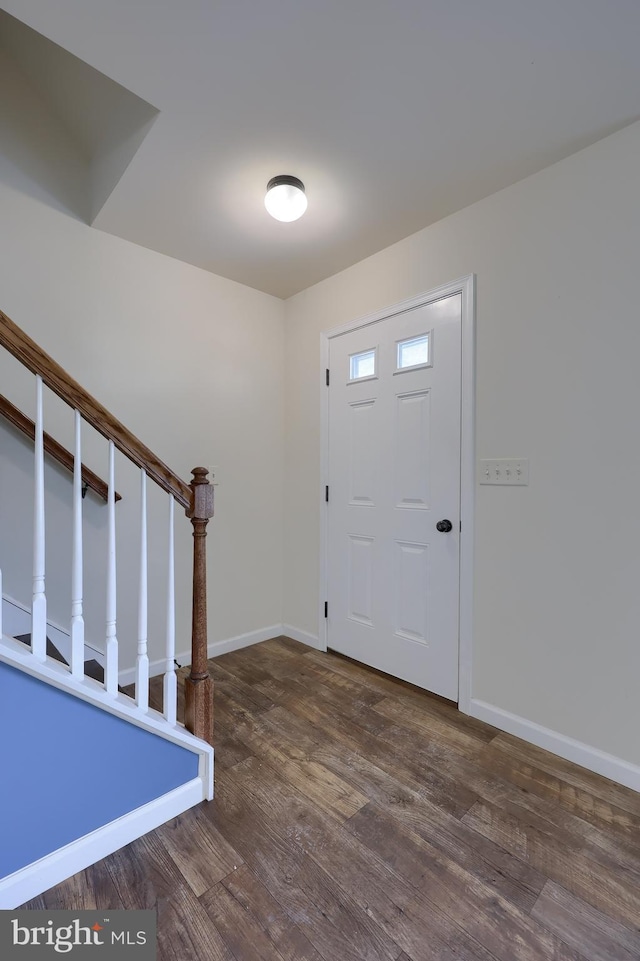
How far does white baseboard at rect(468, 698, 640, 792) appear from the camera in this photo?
1534 mm

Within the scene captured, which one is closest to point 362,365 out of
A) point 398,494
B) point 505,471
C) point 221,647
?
point 398,494

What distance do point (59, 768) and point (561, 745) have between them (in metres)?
1.84

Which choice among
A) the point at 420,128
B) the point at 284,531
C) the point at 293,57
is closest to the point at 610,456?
the point at 420,128

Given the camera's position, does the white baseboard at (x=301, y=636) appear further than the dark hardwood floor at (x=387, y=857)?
Yes

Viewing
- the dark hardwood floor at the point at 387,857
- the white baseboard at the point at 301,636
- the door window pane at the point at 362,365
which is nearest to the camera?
the dark hardwood floor at the point at 387,857

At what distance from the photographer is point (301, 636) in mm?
2842

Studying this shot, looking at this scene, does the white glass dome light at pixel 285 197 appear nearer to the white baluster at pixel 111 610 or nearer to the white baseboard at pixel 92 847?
the white baluster at pixel 111 610

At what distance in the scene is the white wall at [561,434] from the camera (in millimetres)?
1549

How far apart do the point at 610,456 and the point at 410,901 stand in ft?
5.21

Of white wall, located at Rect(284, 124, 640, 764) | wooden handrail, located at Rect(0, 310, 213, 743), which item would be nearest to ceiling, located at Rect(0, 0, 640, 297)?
white wall, located at Rect(284, 124, 640, 764)

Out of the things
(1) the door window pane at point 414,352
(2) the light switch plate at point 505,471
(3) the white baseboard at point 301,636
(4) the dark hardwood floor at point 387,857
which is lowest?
(4) the dark hardwood floor at point 387,857

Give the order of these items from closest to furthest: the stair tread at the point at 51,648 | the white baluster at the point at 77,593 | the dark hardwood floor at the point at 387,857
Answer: the dark hardwood floor at the point at 387,857 → the white baluster at the point at 77,593 → the stair tread at the point at 51,648

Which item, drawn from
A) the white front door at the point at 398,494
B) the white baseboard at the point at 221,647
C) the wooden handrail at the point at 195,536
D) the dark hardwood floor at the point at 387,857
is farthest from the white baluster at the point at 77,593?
the white front door at the point at 398,494

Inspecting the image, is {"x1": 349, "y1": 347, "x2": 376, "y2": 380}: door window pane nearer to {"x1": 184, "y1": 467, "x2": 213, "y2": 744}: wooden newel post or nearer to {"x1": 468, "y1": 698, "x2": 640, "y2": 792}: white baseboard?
{"x1": 184, "y1": 467, "x2": 213, "y2": 744}: wooden newel post
